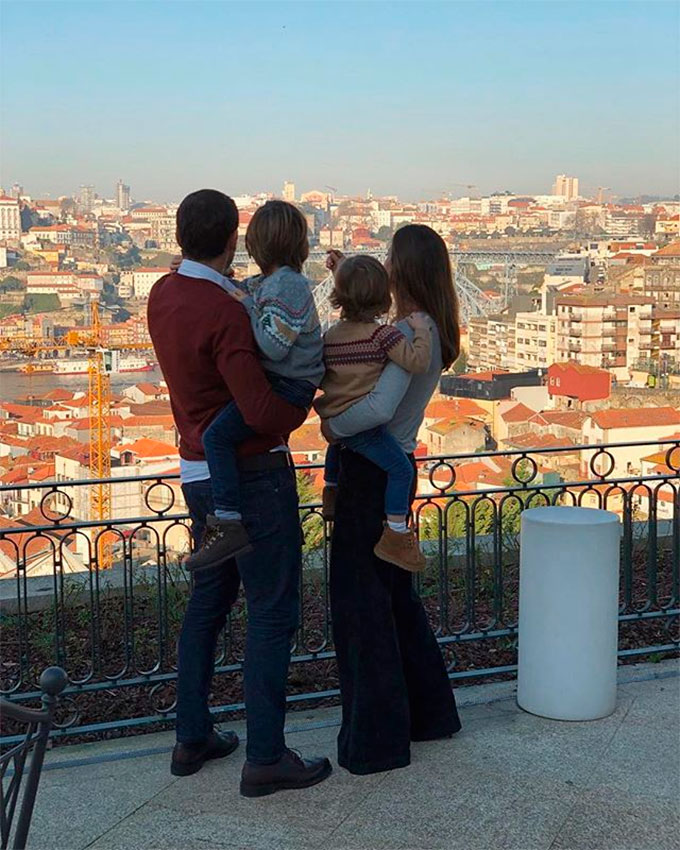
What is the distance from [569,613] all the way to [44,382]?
5984 cm

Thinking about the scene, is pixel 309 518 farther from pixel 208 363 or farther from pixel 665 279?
pixel 665 279

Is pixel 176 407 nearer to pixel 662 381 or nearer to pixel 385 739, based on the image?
pixel 385 739

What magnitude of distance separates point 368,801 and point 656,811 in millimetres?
831

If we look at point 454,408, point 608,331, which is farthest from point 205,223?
point 608,331

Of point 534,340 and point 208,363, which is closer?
point 208,363

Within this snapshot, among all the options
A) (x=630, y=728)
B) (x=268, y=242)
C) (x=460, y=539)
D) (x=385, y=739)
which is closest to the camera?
(x=268, y=242)

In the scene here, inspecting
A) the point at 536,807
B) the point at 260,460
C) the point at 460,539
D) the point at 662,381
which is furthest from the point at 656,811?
the point at 662,381

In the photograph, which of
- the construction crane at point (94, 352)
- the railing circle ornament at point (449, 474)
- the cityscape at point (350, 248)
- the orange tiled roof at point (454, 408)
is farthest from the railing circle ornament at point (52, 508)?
the construction crane at point (94, 352)

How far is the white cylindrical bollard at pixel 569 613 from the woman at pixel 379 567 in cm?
58

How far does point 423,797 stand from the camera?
3201 millimetres

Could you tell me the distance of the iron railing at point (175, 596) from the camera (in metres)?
4.12

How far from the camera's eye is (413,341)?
3.17 metres

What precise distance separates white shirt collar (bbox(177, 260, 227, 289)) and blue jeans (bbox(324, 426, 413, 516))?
618mm

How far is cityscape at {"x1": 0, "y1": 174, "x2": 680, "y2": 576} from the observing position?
42.2 metres
